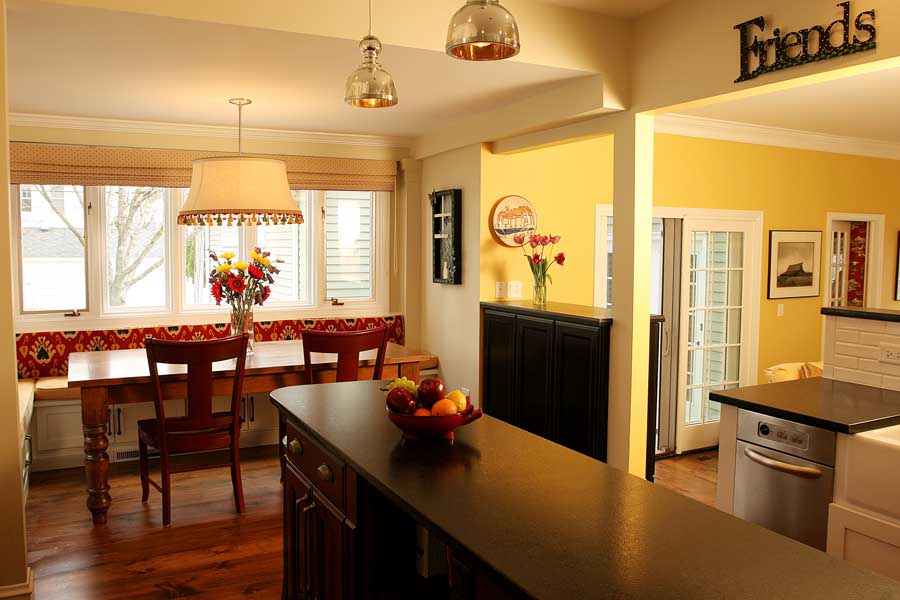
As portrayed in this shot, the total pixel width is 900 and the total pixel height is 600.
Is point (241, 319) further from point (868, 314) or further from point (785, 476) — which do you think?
point (868, 314)

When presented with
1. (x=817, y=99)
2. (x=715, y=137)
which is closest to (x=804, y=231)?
(x=715, y=137)

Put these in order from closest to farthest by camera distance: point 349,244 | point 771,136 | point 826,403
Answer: point 826,403 → point 771,136 → point 349,244

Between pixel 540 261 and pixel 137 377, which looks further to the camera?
pixel 540 261

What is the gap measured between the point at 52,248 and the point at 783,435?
15.2ft

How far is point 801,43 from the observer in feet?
9.23

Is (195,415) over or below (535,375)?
below

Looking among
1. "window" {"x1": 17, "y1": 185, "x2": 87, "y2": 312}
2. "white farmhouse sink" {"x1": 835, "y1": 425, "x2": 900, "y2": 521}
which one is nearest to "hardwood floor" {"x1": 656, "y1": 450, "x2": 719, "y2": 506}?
"white farmhouse sink" {"x1": 835, "y1": 425, "x2": 900, "y2": 521}

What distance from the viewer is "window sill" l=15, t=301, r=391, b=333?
4.83 metres

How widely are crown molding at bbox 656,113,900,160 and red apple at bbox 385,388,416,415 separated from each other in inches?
145

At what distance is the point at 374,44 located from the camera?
7.89 feet

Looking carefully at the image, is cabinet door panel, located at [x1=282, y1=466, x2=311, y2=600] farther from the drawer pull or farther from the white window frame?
the white window frame

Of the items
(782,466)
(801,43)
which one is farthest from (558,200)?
(782,466)

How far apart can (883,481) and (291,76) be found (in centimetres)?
312

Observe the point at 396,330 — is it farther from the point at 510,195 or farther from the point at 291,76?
the point at 291,76
